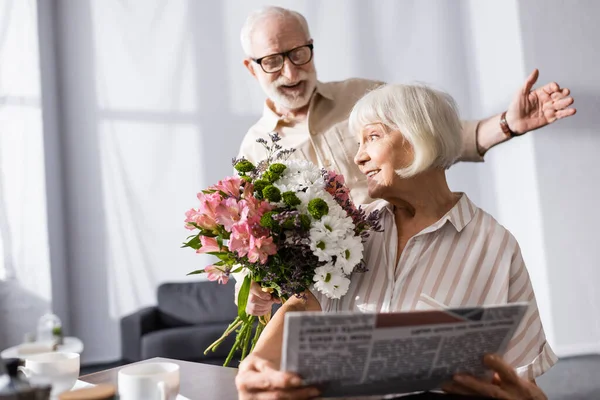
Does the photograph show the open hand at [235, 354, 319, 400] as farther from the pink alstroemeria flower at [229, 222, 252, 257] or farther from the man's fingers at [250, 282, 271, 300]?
the man's fingers at [250, 282, 271, 300]

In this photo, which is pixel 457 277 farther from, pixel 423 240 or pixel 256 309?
pixel 256 309

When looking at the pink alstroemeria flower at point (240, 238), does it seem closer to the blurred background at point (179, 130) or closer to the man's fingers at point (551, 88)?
the man's fingers at point (551, 88)

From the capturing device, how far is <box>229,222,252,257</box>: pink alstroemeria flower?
132cm

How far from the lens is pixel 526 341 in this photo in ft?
4.63

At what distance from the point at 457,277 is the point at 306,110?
1.21 m

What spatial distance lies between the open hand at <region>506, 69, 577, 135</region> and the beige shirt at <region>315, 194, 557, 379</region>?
0.73 m

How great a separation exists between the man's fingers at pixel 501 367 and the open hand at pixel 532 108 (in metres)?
1.23

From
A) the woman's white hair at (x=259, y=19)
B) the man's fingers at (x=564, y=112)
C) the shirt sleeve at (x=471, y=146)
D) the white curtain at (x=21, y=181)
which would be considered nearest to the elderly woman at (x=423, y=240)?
the man's fingers at (x=564, y=112)

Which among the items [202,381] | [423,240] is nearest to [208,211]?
[202,381]

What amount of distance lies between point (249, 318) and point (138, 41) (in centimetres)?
460

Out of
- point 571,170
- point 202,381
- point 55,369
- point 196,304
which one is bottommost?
point 196,304

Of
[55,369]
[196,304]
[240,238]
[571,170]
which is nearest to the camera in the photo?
[55,369]

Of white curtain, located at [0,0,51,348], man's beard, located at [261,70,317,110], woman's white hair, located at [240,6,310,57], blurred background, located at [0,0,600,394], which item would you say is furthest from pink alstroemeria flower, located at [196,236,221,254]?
white curtain, located at [0,0,51,348]

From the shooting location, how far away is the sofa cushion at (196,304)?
15.6 ft
